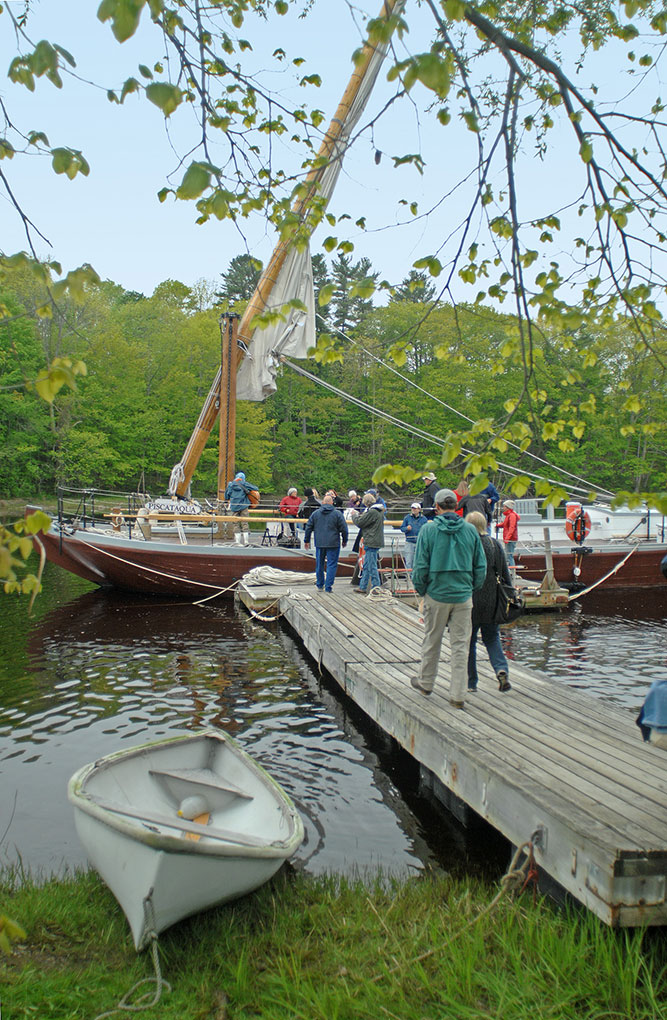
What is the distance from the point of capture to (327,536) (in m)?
14.5

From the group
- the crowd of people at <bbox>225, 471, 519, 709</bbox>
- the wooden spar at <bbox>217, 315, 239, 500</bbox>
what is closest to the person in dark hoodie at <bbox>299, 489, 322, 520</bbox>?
the wooden spar at <bbox>217, 315, 239, 500</bbox>

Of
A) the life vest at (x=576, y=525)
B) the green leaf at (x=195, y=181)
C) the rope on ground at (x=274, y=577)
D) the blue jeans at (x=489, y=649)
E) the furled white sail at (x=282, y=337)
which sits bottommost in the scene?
the rope on ground at (x=274, y=577)

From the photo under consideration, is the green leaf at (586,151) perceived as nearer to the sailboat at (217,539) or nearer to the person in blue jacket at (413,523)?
the person in blue jacket at (413,523)

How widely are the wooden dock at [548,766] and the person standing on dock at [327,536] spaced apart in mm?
4672

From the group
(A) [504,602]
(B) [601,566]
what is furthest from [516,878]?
(B) [601,566]

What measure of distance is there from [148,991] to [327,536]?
10915 millimetres

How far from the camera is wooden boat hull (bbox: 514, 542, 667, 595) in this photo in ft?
65.8

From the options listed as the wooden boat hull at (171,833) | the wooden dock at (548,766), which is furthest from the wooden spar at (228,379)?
the wooden boat hull at (171,833)

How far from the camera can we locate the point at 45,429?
133 ft

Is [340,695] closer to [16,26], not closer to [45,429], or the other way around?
[16,26]

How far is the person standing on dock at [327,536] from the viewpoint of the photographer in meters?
14.4

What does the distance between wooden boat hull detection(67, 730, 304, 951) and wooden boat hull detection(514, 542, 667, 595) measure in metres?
14.7

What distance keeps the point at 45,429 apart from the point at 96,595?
2475 centimetres

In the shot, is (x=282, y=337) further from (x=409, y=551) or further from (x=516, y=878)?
(x=516, y=878)
